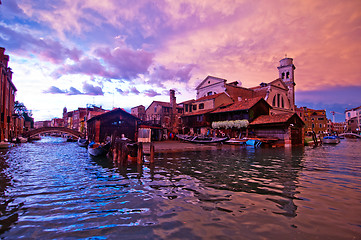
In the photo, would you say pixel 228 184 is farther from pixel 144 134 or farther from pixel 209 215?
pixel 144 134

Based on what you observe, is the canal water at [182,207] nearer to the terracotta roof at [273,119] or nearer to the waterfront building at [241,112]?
the terracotta roof at [273,119]

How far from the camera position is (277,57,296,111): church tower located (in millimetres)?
49062

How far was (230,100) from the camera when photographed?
4166 centimetres

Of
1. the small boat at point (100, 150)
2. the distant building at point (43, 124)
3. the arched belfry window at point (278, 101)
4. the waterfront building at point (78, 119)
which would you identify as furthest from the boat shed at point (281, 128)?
the distant building at point (43, 124)

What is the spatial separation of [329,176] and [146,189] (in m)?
9.16

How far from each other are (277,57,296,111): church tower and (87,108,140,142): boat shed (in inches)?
1607

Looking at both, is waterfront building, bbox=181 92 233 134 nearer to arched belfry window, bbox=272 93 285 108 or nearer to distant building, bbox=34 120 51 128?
arched belfry window, bbox=272 93 285 108

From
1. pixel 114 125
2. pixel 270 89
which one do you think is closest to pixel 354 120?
pixel 270 89

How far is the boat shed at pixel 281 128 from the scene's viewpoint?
2867 cm

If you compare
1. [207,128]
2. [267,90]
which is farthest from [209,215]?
[267,90]

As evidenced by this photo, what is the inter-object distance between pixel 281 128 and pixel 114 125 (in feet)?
83.5

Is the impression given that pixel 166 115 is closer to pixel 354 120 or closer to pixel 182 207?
pixel 182 207

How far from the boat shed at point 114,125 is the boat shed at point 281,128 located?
19797 millimetres

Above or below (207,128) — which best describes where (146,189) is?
below
